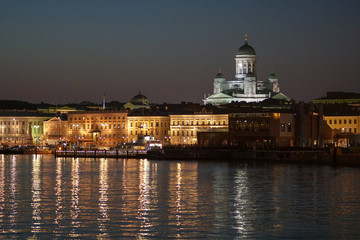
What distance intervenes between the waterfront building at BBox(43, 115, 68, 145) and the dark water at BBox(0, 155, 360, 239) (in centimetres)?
6847

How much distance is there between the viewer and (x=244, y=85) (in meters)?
150

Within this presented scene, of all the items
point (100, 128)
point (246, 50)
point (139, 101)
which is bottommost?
point (100, 128)

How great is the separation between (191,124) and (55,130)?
23.6 metres

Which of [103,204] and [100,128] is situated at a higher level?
[100,128]

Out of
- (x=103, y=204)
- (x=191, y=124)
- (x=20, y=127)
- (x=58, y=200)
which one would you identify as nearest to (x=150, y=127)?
(x=191, y=124)

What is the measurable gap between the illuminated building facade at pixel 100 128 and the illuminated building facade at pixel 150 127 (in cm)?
127

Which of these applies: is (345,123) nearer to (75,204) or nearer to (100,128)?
(100,128)

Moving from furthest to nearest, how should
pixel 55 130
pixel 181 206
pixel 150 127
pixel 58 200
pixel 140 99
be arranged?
pixel 140 99 < pixel 55 130 < pixel 150 127 < pixel 58 200 < pixel 181 206

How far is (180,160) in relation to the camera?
77938 mm

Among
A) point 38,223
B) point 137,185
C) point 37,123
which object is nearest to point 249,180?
point 137,185

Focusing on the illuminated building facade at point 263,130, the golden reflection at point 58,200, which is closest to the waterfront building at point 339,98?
the illuminated building facade at point 263,130

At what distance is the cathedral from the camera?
486 ft

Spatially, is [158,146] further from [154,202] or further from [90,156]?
[154,202]

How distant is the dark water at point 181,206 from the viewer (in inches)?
1087
